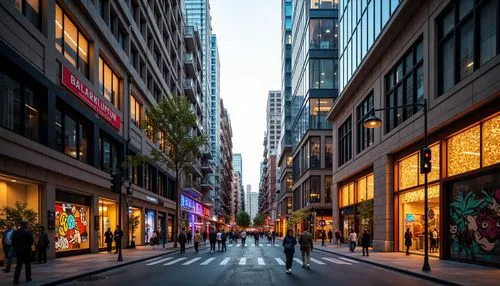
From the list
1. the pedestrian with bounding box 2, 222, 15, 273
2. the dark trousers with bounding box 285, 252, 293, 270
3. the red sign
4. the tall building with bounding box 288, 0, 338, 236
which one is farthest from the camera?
the tall building with bounding box 288, 0, 338, 236

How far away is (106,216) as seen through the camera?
37.7 metres

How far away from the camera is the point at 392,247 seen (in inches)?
1361

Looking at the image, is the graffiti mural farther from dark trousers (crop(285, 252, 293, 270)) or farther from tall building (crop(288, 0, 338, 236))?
tall building (crop(288, 0, 338, 236))

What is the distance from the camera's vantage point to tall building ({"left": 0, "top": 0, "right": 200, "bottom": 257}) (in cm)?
2144

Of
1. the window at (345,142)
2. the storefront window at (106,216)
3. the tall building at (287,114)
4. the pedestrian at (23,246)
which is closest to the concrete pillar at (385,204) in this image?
the window at (345,142)

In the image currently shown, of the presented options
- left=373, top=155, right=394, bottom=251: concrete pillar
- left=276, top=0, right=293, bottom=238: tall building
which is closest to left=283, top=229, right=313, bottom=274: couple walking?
left=373, top=155, right=394, bottom=251: concrete pillar

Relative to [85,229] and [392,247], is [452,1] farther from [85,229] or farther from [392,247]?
[85,229]

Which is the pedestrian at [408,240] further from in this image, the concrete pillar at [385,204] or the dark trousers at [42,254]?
the dark trousers at [42,254]

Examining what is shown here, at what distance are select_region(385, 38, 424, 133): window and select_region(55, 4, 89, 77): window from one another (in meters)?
18.1

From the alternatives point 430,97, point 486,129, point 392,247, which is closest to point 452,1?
point 430,97

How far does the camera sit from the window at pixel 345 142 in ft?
162

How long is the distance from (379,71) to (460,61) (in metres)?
13.8

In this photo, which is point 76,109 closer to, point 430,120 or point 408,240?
point 430,120

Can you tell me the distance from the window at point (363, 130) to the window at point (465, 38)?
13.7 metres
